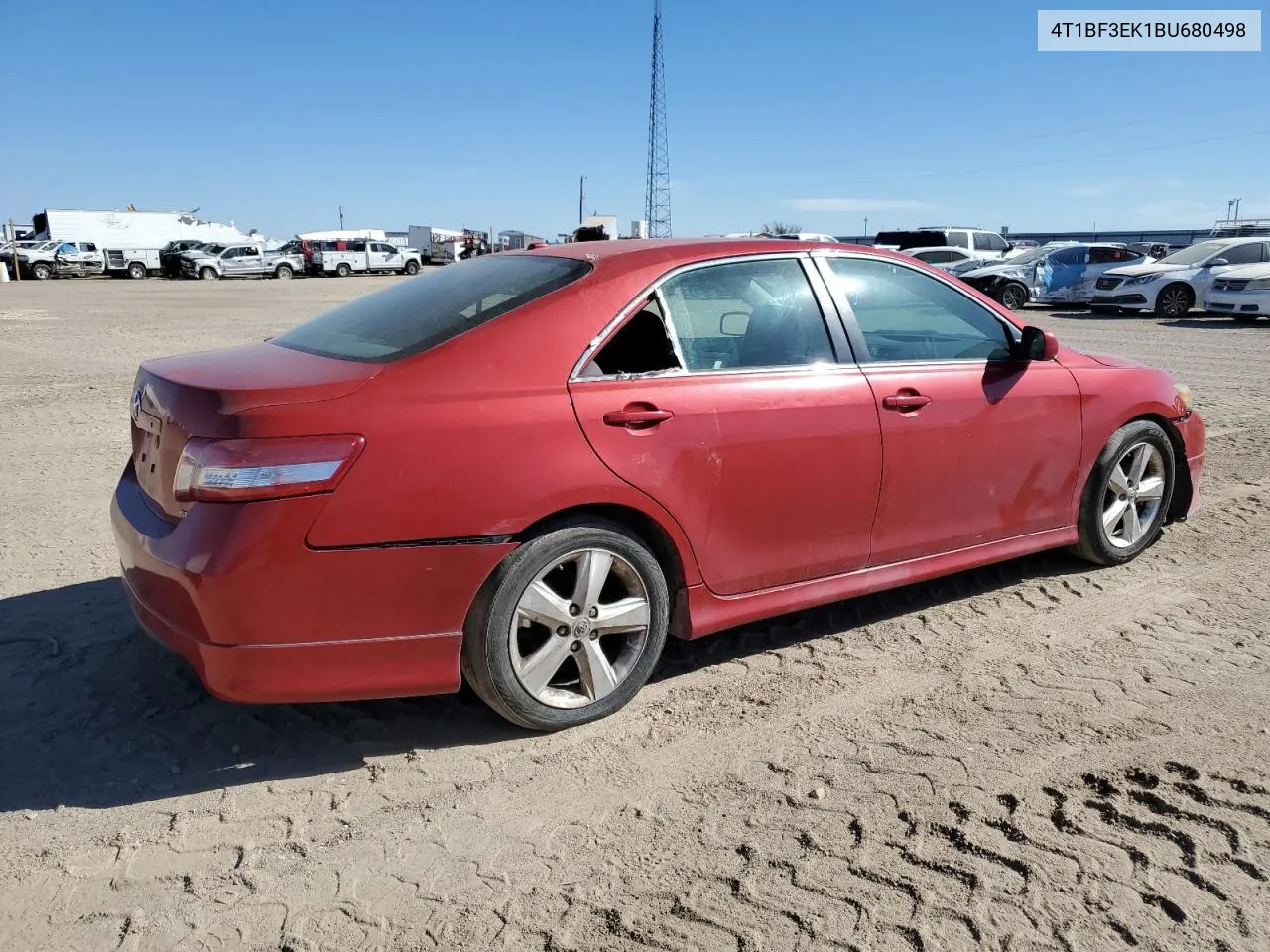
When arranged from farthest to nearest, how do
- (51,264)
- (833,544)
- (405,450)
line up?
(51,264) → (833,544) → (405,450)

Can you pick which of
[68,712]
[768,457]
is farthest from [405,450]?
[68,712]

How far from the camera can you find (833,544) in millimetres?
3803

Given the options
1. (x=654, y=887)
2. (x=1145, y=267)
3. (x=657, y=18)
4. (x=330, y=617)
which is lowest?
(x=654, y=887)

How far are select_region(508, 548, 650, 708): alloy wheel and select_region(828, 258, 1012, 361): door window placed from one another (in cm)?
143

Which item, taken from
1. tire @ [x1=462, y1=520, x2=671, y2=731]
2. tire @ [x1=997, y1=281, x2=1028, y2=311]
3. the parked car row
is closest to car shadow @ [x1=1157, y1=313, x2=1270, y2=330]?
tire @ [x1=997, y1=281, x2=1028, y2=311]

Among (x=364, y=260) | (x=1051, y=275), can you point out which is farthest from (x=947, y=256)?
(x=364, y=260)

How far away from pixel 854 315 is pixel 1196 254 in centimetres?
2153

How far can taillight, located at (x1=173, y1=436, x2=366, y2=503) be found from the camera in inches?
109

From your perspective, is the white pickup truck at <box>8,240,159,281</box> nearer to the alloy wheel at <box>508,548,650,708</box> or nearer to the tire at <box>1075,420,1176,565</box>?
the alloy wheel at <box>508,548,650,708</box>

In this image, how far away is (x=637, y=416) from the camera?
329 centimetres

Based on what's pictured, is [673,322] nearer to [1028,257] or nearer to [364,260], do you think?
[1028,257]

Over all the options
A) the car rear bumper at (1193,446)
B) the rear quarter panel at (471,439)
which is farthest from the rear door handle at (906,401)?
the car rear bumper at (1193,446)

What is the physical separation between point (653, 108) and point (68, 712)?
230 ft

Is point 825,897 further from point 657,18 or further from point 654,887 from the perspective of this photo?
point 657,18
